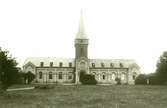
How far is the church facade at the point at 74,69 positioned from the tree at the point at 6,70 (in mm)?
57176

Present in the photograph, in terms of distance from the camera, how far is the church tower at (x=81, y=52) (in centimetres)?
8856

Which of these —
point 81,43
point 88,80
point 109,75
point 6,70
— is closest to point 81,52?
point 81,43

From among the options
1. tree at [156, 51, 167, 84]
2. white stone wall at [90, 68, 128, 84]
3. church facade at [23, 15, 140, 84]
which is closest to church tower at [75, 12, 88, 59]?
church facade at [23, 15, 140, 84]

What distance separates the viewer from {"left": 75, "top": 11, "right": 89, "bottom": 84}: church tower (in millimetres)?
88562

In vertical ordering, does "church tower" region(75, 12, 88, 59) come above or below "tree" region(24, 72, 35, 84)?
above

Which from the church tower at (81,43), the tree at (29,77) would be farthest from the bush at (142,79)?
the tree at (29,77)

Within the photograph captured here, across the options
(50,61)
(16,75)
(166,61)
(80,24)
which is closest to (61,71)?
(50,61)

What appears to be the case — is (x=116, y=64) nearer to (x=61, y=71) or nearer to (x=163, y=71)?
(x=61, y=71)

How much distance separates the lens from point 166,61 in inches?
2402

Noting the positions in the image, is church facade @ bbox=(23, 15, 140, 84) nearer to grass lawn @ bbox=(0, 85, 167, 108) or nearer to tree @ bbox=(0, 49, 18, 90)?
tree @ bbox=(0, 49, 18, 90)

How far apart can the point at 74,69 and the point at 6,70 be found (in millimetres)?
60377

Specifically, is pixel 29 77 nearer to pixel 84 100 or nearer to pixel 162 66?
pixel 162 66

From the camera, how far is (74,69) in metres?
91.8

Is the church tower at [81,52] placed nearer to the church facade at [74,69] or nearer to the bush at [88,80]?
the church facade at [74,69]
